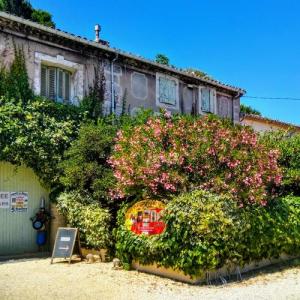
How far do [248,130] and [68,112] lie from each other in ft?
20.7

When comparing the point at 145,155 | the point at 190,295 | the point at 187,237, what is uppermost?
the point at 145,155

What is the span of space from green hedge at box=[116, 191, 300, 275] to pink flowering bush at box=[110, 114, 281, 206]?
517mm

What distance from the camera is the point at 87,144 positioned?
1223cm

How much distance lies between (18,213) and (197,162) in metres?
6.12

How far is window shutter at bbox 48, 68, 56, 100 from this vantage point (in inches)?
586

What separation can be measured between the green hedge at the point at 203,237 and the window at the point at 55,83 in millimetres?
6353

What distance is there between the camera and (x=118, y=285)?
848 centimetres

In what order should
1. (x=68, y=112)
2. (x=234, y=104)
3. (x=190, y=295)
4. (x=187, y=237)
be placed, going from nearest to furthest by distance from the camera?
1. (x=190, y=295)
2. (x=187, y=237)
3. (x=68, y=112)
4. (x=234, y=104)

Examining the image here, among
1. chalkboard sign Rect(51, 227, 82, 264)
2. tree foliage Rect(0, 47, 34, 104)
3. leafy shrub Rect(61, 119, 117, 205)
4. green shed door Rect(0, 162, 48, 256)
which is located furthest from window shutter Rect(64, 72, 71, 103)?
chalkboard sign Rect(51, 227, 82, 264)

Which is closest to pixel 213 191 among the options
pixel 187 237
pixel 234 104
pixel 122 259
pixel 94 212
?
pixel 187 237

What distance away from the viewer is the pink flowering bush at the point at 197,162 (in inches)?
383

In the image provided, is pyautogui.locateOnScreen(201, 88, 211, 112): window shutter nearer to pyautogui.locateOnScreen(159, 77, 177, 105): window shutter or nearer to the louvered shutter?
the louvered shutter

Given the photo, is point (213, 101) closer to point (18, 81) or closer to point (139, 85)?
point (139, 85)

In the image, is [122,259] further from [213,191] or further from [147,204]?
[213,191]
